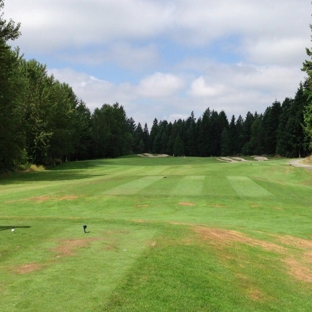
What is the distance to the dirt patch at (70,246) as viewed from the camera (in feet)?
26.2

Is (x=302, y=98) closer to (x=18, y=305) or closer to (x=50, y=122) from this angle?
(x=50, y=122)

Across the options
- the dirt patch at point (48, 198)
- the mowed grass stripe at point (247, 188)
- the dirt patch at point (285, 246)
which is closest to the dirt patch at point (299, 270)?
the dirt patch at point (285, 246)

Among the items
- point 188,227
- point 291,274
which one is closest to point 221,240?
point 188,227

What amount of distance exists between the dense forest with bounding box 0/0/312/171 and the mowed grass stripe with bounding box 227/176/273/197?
82.7 feet

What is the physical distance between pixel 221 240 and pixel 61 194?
12.8 metres

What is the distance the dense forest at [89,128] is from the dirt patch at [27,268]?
113 ft

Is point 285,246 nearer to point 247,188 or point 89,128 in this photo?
point 247,188

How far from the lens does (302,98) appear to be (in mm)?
83375

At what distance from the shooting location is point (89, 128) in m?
93.1

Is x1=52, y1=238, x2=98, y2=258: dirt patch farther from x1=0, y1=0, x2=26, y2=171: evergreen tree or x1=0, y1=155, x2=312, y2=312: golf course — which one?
x1=0, y1=0, x2=26, y2=171: evergreen tree

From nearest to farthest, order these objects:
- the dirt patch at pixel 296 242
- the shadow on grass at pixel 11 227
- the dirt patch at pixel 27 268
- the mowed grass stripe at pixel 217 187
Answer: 1. the dirt patch at pixel 27 268
2. the shadow on grass at pixel 11 227
3. the dirt patch at pixel 296 242
4. the mowed grass stripe at pixel 217 187

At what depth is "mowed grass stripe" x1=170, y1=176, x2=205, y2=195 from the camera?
21.6m

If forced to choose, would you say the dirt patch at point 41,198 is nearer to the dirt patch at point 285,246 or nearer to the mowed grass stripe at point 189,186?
the mowed grass stripe at point 189,186

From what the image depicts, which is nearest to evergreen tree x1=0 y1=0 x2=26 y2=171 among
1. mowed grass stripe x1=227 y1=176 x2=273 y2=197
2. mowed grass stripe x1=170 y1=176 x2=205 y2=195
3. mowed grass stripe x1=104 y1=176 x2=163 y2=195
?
mowed grass stripe x1=104 y1=176 x2=163 y2=195
